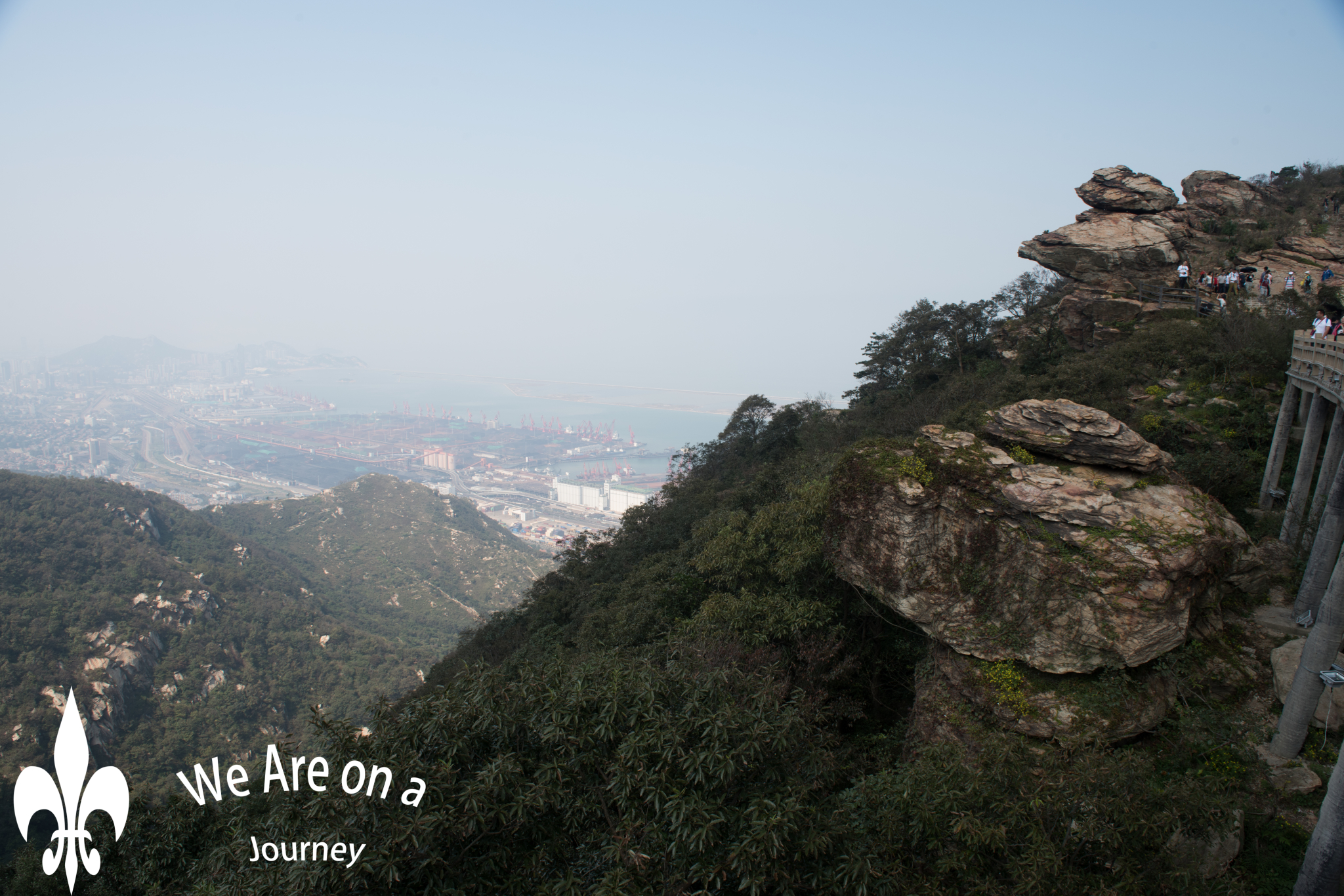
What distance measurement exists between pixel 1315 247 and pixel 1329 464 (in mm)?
14801

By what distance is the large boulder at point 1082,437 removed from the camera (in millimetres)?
9555

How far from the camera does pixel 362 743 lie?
5281mm

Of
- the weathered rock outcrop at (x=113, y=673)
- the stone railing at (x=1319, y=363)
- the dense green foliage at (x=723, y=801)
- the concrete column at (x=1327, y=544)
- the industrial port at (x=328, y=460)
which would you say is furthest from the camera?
the industrial port at (x=328, y=460)

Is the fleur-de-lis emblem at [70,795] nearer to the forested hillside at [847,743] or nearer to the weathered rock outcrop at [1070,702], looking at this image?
the forested hillside at [847,743]

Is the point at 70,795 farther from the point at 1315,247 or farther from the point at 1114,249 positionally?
the point at 1315,247

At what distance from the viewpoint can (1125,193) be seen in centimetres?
2228

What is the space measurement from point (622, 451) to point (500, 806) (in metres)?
175

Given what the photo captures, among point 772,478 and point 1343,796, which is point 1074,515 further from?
point 772,478

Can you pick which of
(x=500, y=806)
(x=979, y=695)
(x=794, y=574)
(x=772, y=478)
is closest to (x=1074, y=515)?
(x=979, y=695)

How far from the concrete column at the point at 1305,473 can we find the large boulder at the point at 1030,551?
2678 millimetres

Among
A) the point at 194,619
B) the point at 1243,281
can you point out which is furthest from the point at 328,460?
the point at 1243,281

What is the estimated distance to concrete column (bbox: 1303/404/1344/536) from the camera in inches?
396

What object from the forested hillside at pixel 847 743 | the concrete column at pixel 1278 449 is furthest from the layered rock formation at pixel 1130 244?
the concrete column at pixel 1278 449

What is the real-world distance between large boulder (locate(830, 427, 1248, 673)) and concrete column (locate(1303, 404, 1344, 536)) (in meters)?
2.23
